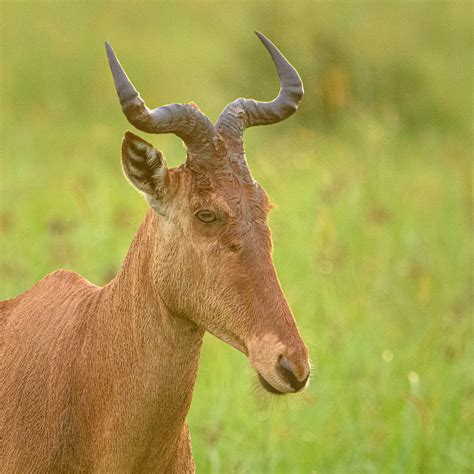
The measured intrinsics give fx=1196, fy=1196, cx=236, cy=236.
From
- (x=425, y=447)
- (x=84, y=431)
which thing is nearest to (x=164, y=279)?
(x=84, y=431)

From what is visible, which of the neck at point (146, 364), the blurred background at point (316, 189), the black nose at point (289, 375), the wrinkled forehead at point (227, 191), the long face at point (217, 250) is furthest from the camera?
the blurred background at point (316, 189)

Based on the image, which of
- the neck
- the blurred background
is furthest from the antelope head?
the blurred background

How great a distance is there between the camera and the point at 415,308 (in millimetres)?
10008

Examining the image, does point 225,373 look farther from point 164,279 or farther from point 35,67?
point 35,67

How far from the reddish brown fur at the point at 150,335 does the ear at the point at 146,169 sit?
2cm

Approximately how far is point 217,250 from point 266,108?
0.74 m

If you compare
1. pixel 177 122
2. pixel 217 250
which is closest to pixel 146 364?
pixel 217 250

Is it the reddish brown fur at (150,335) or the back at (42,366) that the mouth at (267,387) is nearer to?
the reddish brown fur at (150,335)

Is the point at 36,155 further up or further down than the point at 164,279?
further down

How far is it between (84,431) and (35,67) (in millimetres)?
13391

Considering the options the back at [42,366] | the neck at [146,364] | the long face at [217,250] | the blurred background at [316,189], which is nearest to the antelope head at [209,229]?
the long face at [217,250]

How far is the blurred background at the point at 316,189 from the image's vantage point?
743cm

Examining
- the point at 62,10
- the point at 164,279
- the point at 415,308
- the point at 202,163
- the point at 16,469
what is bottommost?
the point at 62,10

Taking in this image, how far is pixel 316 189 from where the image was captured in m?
11.8
